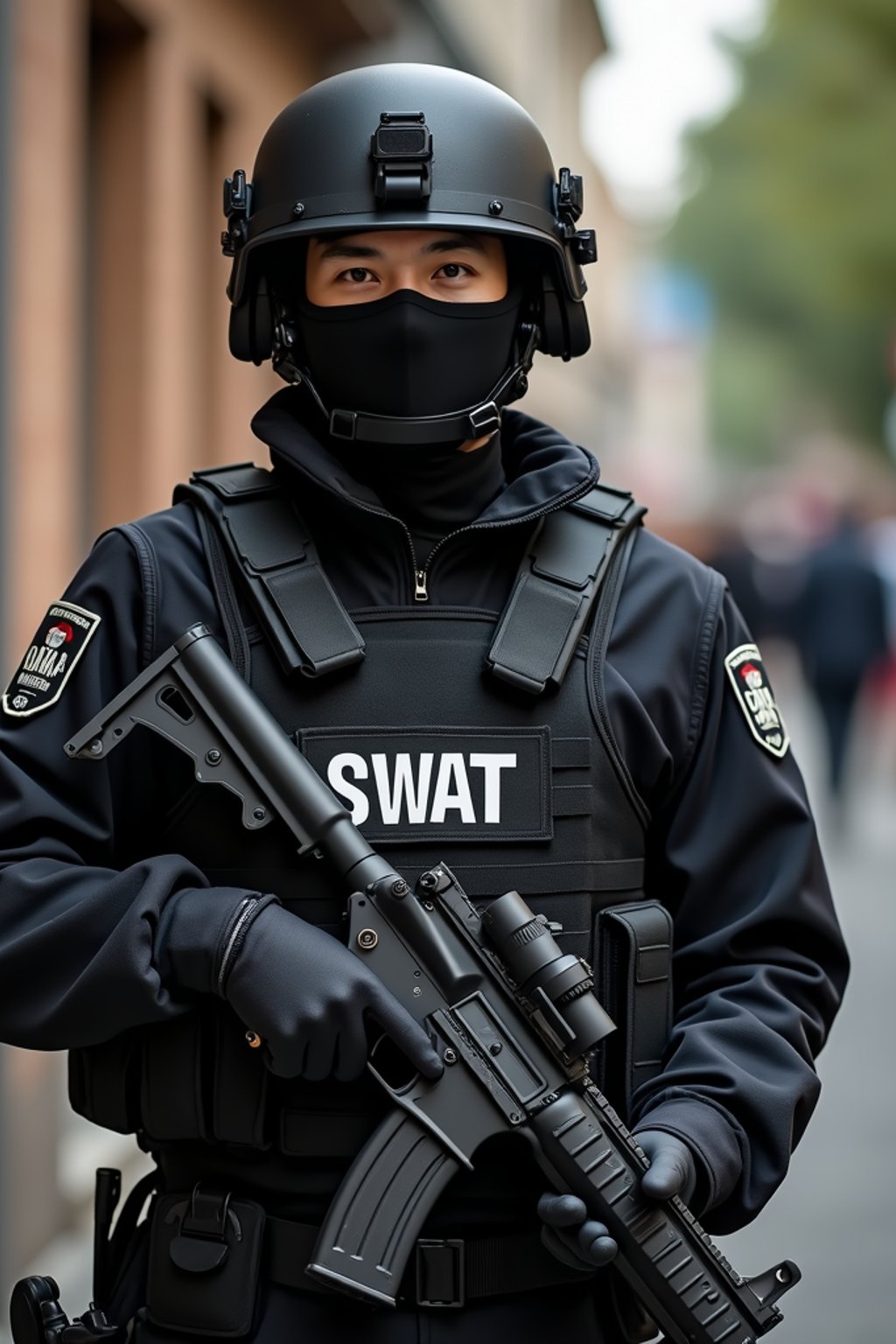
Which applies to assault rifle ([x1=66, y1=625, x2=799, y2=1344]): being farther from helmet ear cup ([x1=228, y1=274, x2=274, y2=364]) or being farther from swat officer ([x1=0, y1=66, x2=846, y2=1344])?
helmet ear cup ([x1=228, y1=274, x2=274, y2=364])

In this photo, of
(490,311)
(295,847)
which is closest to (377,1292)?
(295,847)

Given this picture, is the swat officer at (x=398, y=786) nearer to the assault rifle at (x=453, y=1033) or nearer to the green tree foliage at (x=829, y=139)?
the assault rifle at (x=453, y=1033)

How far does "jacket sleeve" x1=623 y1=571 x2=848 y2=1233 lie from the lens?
2.20 m

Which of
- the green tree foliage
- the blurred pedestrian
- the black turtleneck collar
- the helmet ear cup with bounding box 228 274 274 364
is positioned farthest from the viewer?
the green tree foliage

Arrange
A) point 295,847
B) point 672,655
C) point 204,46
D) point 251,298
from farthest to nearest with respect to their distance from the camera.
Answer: point 204,46 < point 251,298 < point 672,655 < point 295,847

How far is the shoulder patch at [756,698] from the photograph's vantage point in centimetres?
235

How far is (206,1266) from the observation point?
208 centimetres

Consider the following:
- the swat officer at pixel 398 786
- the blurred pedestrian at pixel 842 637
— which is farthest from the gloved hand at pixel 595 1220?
the blurred pedestrian at pixel 842 637

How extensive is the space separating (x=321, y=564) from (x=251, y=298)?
0.43m

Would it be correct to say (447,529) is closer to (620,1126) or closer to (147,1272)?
(620,1126)

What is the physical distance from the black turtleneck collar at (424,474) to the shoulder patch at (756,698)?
0.98 ft

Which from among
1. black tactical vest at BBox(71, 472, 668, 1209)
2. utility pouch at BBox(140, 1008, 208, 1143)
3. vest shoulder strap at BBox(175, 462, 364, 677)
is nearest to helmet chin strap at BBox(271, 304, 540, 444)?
vest shoulder strap at BBox(175, 462, 364, 677)

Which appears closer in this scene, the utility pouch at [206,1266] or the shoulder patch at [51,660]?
the utility pouch at [206,1266]

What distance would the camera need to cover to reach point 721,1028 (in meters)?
2.22
